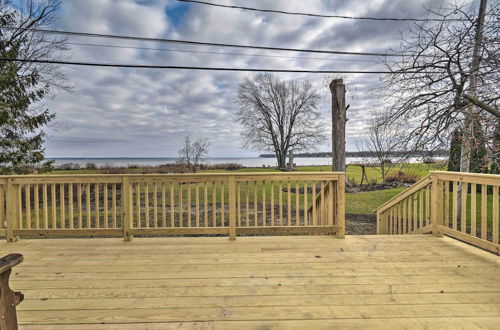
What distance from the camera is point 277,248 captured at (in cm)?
317

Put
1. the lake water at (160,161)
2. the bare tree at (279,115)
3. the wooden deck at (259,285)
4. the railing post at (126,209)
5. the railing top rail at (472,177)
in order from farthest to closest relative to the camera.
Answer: the bare tree at (279,115) < the lake water at (160,161) < the railing post at (126,209) < the railing top rail at (472,177) < the wooden deck at (259,285)

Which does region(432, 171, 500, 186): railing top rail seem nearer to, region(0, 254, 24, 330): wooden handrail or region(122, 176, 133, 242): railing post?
region(0, 254, 24, 330): wooden handrail

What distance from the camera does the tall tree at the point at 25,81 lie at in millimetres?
7180

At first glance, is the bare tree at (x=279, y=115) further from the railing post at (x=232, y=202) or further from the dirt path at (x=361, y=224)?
the railing post at (x=232, y=202)

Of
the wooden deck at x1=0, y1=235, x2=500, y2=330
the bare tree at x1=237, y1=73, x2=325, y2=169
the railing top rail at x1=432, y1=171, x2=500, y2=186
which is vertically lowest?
the wooden deck at x1=0, y1=235, x2=500, y2=330

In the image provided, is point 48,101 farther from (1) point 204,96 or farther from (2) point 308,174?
(2) point 308,174

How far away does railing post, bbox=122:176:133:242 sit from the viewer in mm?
3506

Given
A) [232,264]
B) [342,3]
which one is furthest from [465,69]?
[232,264]

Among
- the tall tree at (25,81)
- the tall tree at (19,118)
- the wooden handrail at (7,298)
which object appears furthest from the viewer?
the tall tree at (25,81)

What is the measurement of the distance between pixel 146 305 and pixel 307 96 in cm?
2079

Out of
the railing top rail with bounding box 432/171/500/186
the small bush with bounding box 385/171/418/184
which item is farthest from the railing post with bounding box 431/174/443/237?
the small bush with bounding box 385/171/418/184

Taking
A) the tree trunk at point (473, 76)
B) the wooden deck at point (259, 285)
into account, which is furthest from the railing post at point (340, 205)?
the tree trunk at point (473, 76)

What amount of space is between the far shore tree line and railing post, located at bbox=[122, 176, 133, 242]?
17.2 feet

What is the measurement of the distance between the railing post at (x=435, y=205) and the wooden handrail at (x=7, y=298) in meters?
4.79
